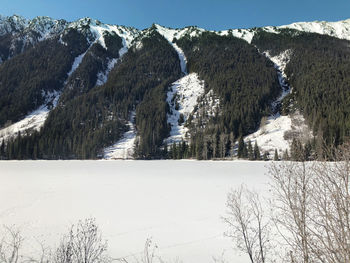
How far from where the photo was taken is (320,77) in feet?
348

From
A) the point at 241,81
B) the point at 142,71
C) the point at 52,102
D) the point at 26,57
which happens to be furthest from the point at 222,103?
the point at 26,57

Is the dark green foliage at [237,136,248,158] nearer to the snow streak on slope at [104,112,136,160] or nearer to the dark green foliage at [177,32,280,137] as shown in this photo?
the dark green foliage at [177,32,280,137]

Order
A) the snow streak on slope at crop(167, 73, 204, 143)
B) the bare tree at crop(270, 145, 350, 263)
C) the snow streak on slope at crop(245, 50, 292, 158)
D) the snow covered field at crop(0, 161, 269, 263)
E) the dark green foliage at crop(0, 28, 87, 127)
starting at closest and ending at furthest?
the bare tree at crop(270, 145, 350, 263) → the snow covered field at crop(0, 161, 269, 263) → the snow streak on slope at crop(245, 50, 292, 158) → the snow streak on slope at crop(167, 73, 204, 143) → the dark green foliage at crop(0, 28, 87, 127)

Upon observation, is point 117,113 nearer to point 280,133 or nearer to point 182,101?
point 182,101

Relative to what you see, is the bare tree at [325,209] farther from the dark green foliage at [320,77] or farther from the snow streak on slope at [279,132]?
the snow streak on slope at [279,132]

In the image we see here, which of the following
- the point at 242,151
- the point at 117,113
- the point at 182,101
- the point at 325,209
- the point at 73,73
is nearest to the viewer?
the point at 325,209

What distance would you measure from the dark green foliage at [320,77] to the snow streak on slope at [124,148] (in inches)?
2520

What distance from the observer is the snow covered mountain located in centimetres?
8594

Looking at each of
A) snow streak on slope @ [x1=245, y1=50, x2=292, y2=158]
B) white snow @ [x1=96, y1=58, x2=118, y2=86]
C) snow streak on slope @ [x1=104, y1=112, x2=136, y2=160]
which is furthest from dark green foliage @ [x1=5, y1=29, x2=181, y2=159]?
snow streak on slope @ [x1=245, y1=50, x2=292, y2=158]

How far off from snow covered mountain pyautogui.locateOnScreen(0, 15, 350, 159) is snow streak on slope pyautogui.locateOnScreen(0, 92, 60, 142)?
652 millimetres

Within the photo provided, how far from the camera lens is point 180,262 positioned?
8.02m

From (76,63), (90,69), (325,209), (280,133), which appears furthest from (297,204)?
(76,63)

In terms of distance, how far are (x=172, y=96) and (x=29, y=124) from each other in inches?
3042

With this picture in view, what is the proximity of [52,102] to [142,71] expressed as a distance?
6221 cm
